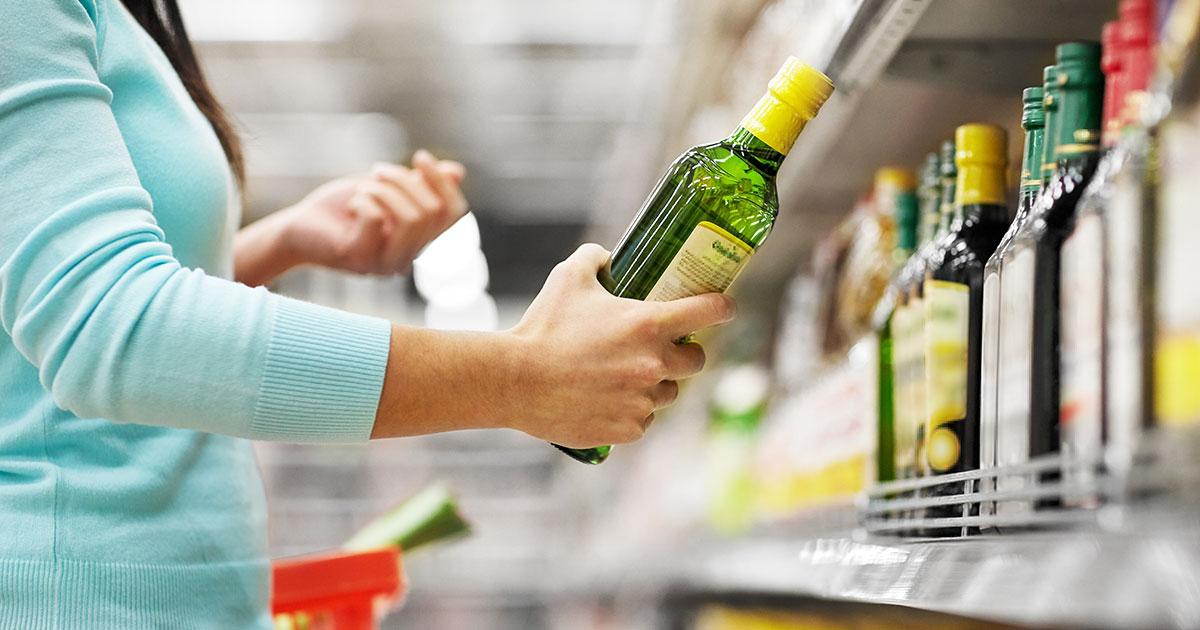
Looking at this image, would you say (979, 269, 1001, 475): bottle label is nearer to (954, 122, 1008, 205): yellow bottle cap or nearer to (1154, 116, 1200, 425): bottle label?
(954, 122, 1008, 205): yellow bottle cap

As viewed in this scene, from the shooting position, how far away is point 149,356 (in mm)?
989

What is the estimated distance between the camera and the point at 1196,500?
68 cm

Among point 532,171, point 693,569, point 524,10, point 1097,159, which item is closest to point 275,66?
point 524,10

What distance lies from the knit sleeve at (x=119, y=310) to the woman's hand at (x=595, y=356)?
0.38 ft

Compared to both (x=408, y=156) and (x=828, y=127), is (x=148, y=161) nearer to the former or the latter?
(x=828, y=127)

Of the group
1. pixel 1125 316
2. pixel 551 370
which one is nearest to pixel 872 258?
pixel 551 370

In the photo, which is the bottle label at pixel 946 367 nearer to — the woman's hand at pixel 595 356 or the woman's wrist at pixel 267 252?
the woman's hand at pixel 595 356

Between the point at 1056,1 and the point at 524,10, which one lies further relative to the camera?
the point at 524,10

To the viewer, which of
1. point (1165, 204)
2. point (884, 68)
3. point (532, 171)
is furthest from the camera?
point (532, 171)

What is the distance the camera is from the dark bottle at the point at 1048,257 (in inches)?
38.4

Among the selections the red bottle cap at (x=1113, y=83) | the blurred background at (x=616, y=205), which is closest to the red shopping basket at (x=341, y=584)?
the blurred background at (x=616, y=205)

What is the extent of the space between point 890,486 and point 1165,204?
21.6 inches

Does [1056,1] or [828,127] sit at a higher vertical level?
[1056,1]

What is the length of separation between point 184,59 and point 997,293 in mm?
833
